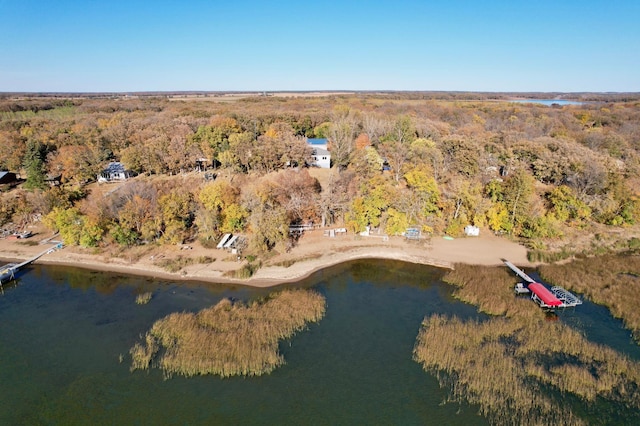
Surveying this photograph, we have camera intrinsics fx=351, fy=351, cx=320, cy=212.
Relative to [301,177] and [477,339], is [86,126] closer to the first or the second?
[301,177]

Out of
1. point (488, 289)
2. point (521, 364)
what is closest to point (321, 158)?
point (488, 289)

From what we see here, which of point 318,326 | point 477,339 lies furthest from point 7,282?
point 477,339

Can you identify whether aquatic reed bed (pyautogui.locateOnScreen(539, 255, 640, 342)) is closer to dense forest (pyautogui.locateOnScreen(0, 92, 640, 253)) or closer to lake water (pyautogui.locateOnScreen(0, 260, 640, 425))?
lake water (pyautogui.locateOnScreen(0, 260, 640, 425))

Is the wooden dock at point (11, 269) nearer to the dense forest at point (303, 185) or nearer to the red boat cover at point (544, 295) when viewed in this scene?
the dense forest at point (303, 185)

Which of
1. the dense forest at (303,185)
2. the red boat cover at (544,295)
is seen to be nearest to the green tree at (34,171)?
the dense forest at (303,185)

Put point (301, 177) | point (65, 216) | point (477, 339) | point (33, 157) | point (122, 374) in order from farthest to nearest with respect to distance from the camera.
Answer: point (33, 157) → point (301, 177) → point (65, 216) → point (477, 339) → point (122, 374)
